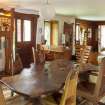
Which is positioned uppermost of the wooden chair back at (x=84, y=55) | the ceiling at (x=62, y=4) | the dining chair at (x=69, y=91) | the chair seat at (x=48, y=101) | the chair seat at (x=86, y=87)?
the ceiling at (x=62, y=4)

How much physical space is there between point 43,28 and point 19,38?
1.21 meters

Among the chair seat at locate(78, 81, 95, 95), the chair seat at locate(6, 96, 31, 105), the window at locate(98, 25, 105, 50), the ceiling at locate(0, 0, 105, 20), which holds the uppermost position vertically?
the ceiling at locate(0, 0, 105, 20)

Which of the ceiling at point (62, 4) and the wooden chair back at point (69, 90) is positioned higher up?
the ceiling at point (62, 4)

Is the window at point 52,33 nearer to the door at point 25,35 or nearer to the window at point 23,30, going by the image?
the door at point 25,35

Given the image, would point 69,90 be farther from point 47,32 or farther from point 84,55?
point 47,32

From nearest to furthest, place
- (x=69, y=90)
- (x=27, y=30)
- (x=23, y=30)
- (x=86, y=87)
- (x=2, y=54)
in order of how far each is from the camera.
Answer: (x=69, y=90) < (x=86, y=87) < (x=2, y=54) < (x=23, y=30) < (x=27, y=30)

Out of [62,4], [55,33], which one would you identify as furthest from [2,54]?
[55,33]

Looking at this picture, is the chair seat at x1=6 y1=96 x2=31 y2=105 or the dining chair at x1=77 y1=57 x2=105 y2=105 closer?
the chair seat at x1=6 y1=96 x2=31 y2=105

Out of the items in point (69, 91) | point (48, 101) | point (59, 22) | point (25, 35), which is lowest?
point (48, 101)

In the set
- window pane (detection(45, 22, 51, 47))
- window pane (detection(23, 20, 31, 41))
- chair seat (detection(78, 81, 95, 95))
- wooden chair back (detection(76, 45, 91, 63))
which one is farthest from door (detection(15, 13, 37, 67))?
chair seat (detection(78, 81, 95, 95))

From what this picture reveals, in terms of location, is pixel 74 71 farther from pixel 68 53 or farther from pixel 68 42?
pixel 68 42

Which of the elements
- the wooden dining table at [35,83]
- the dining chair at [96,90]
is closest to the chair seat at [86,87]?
the dining chair at [96,90]

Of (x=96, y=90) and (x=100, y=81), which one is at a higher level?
(x=100, y=81)

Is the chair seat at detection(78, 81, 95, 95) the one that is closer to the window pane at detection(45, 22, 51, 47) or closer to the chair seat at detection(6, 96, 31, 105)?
the chair seat at detection(6, 96, 31, 105)
